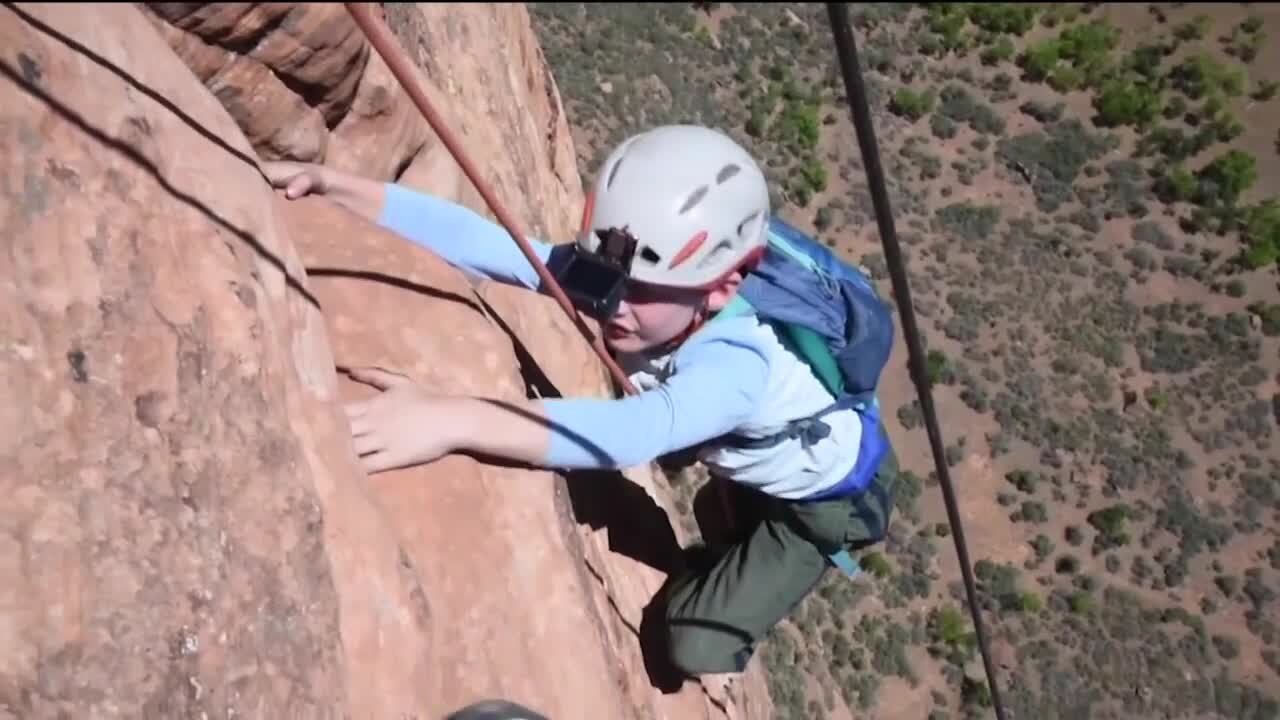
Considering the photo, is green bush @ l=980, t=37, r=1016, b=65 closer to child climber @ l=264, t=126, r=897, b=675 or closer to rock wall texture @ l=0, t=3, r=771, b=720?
child climber @ l=264, t=126, r=897, b=675

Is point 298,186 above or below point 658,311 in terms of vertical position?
above

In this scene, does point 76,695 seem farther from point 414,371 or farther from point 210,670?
point 414,371

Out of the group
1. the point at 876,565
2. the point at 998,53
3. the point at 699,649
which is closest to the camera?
the point at 699,649

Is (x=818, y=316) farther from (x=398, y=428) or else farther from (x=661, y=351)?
(x=398, y=428)

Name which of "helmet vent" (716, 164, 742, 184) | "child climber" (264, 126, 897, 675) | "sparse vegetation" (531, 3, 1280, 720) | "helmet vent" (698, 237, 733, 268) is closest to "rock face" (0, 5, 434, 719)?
"child climber" (264, 126, 897, 675)

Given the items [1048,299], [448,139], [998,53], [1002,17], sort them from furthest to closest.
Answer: [1002,17]
[998,53]
[1048,299]
[448,139]

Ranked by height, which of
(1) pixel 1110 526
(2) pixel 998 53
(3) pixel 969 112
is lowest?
(1) pixel 1110 526

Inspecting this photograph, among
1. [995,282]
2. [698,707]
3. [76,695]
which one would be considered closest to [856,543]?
[698,707]

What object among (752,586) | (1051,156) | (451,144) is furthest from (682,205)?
(1051,156)

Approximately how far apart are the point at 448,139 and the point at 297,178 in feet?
2.10

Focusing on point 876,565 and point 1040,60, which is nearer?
point 876,565

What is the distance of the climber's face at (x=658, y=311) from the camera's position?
3.19 meters

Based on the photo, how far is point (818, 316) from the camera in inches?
128

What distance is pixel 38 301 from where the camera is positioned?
231cm
